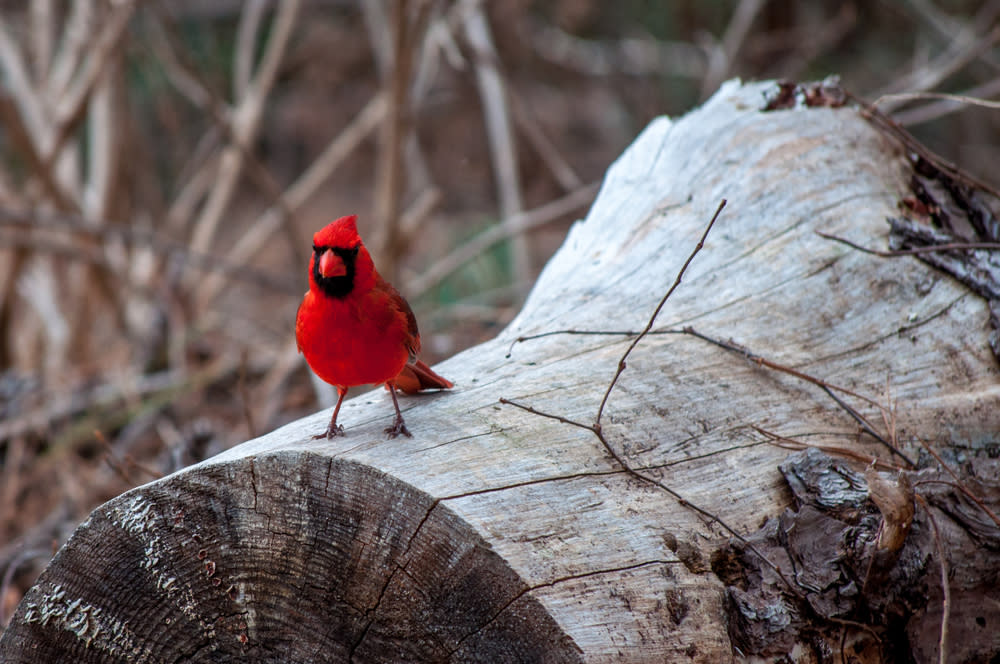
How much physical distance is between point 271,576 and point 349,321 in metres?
0.58

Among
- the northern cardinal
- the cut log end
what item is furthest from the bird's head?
the cut log end

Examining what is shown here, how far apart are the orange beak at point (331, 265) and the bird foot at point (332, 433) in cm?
34

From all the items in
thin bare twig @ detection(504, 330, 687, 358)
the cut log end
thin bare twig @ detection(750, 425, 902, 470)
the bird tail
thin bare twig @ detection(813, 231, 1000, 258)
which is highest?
thin bare twig @ detection(813, 231, 1000, 258)

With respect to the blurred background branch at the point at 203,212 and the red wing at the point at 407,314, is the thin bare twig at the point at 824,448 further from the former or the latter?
the blurred background branch at the point at 203,212

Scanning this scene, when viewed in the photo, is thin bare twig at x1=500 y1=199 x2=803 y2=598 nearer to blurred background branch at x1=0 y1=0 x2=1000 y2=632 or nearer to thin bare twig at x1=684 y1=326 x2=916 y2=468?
thin bare twig at x1=684 y1=326 x2=916 y2=468

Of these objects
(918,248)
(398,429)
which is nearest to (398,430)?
(398,429)

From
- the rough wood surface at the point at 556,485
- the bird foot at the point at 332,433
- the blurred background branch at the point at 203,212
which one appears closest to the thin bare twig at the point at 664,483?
the rough wood surface at the point at 556,485

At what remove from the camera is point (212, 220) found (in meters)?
6.35

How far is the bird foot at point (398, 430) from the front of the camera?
1848 mm

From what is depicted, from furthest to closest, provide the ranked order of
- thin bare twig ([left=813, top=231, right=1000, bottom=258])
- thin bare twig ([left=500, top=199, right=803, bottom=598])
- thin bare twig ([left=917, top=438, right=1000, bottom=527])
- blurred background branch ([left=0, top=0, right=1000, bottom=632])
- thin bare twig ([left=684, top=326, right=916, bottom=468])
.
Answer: blurred background branch ([left=0, top=0, right=1000, bottom=632]), thin bare twig ([left=813, top=231, right=1000, bottom=258]), thin bare twig ([left=684, top=326, right=916, bottom=468]), thin bare twig ([left=917, top=438, right=1000, bottom=527]), thin bare twig ([left=500, top=199, right=803, bottom=598])

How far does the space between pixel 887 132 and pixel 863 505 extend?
1556 mm

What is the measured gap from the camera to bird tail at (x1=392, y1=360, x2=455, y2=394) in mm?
2119

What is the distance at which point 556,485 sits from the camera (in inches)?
69.4

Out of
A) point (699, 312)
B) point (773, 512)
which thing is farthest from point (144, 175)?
point (773, 512)
